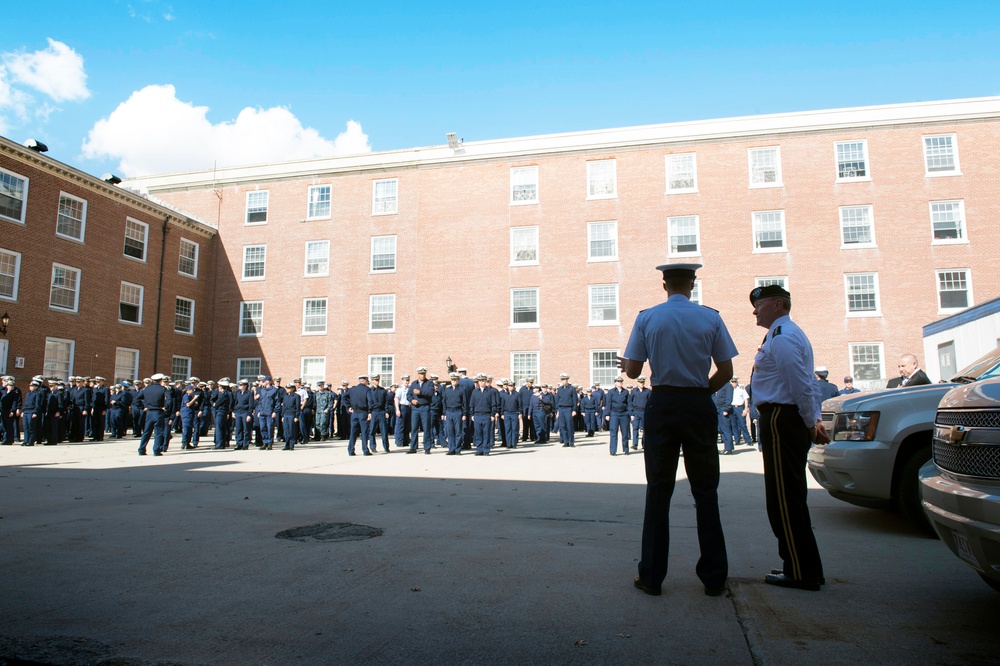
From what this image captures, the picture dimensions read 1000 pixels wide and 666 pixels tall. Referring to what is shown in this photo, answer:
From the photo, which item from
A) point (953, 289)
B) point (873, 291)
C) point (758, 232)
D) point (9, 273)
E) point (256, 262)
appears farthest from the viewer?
point (256, 262)

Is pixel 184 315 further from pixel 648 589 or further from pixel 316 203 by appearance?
pixel 648 589

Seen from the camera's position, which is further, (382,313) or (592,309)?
(382,313)

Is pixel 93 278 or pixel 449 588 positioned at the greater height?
pixel 93 278

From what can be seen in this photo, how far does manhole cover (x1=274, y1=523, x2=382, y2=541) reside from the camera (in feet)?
19.2

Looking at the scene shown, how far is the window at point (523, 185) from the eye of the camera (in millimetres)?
31953

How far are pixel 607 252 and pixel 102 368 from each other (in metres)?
22.4

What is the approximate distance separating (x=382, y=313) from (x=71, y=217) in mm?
13531

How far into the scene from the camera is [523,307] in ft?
102

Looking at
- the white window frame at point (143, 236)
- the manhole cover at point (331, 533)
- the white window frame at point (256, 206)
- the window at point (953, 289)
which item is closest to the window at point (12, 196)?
the white window frame at point (143, 236)

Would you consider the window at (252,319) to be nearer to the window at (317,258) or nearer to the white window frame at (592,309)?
the window at (317,258)

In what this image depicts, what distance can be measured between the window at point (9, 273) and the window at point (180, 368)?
8429 mm

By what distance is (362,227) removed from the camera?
1326 inches

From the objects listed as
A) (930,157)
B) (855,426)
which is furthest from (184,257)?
(930,157)

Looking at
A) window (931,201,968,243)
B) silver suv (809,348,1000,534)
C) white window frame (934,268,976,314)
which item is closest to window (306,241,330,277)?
white window frame (934,268,976,314)
